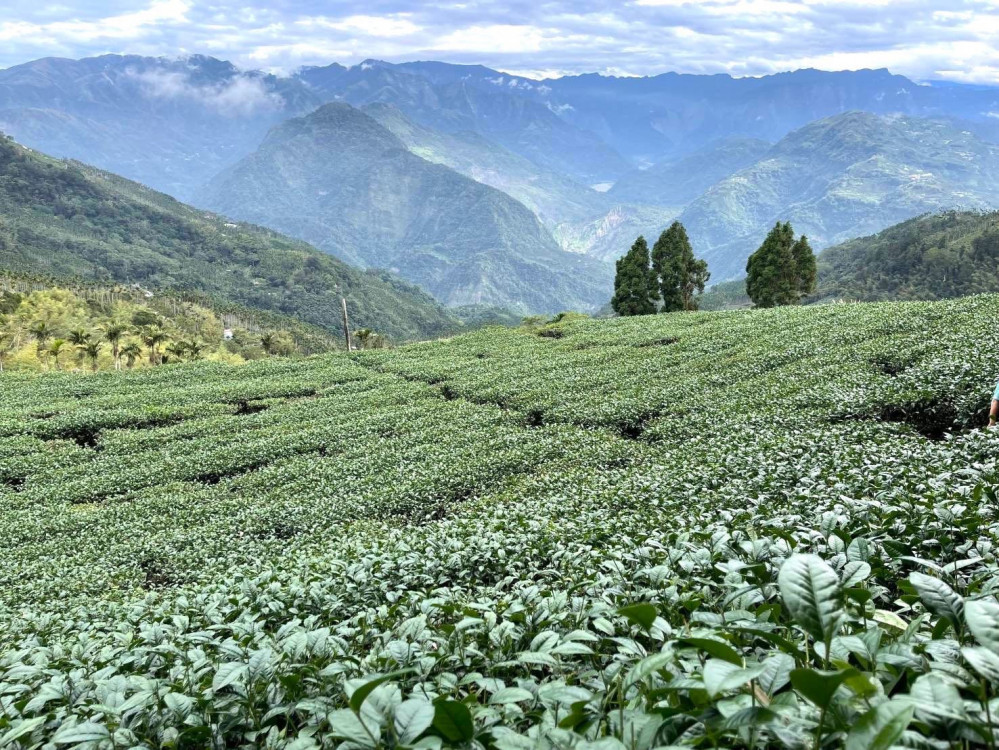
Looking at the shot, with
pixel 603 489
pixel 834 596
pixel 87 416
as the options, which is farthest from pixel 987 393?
pixel 87 416

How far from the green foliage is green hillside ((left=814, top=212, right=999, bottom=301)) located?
3259 inches

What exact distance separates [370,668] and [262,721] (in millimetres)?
574

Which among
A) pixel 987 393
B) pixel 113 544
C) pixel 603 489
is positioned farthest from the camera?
pixel 113 544

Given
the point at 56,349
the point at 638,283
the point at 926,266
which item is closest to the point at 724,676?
the point at 638,283

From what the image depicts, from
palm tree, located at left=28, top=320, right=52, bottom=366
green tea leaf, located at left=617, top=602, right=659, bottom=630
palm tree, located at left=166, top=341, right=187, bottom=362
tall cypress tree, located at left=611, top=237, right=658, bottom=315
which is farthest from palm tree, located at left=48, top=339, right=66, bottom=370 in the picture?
green tea leaf, located at left=617, top=602, right=659, bottom=630

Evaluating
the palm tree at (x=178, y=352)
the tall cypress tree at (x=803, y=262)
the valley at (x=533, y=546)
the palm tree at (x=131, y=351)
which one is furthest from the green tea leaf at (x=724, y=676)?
the palm tree at (x=131, y=351)

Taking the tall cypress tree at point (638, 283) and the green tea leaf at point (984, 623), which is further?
the tall cypress tree at point (638, 283)

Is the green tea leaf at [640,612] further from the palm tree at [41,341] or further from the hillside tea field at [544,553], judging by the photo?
the palm tree at [41,341]

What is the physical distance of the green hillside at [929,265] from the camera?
12550 centimetres

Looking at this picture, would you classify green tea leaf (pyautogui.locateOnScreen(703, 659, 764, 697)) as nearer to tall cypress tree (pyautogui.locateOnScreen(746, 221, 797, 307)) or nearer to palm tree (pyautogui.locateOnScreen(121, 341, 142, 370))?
tall cypress tree (pyautogui.locateOnScreen(746, 221, 797, 307))

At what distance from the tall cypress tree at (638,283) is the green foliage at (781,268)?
8792mm

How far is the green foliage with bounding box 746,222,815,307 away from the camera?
2037 inches

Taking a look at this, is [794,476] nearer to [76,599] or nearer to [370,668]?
[370,668]

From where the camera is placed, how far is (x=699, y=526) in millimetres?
6309
